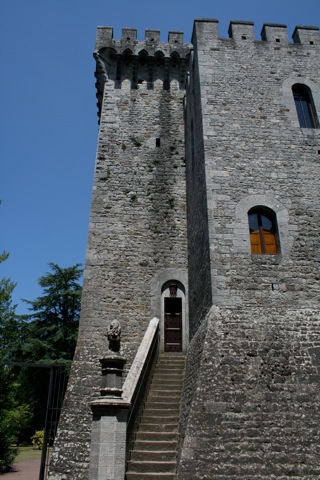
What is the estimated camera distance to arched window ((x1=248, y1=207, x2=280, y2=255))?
8373 millimetres

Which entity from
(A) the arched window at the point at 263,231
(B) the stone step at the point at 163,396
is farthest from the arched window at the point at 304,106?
(B) the stone step at the point at 163,396

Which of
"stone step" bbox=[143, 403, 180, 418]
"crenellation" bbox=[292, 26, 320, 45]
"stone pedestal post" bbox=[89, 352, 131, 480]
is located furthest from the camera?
"crenellation" bbox=[292, 26, 320, 45]

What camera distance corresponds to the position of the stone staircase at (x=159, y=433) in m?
6.54

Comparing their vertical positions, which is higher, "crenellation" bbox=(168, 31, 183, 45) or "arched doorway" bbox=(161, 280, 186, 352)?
"crenellation" bbox=(168, 31, 183, 45)

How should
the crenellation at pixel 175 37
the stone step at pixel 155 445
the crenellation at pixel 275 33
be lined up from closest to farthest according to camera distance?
1. the stone step at pixel 155 445
2. the crenellation at pixel 275 33
3. the crenellation at pixel 175 37

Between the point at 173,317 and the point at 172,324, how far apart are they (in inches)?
8.5

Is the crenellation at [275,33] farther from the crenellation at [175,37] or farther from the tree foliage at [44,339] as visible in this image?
the tree foliage at [44,339]

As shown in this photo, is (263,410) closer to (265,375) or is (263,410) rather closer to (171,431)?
(265,375)

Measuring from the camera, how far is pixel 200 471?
552 cm

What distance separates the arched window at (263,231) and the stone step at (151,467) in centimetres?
450

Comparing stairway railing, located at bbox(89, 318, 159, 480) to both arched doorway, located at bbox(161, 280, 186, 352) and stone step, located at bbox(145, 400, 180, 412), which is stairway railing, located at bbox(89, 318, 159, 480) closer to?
stone step, located at bbox(145, 400, 180, 412)

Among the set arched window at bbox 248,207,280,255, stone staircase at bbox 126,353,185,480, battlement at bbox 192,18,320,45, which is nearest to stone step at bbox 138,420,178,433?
stone staircase at bbox 126,353,185,480

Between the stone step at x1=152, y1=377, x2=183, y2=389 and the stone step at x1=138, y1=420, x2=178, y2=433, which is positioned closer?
the stone step at x1=138, y1=420, x2=178, y2=433

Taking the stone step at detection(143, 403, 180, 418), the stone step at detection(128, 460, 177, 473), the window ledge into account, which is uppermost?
the window ledge
